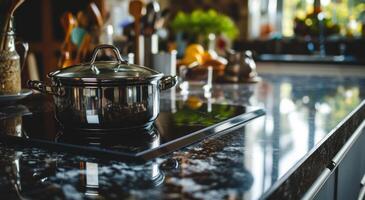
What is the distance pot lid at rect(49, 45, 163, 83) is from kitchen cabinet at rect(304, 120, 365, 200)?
31 centimetres

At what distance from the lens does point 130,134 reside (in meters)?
0.76

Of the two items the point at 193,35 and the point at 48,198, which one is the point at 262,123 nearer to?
the point at 48,198

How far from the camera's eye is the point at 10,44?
1.05m

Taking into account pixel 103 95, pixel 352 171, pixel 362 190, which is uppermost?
pixel 103 95

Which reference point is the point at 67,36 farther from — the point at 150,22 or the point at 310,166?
the point at 310,166

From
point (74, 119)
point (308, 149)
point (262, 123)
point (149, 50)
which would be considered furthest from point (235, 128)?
point (149, 50)

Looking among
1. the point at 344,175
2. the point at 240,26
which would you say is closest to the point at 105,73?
the point at 344,175

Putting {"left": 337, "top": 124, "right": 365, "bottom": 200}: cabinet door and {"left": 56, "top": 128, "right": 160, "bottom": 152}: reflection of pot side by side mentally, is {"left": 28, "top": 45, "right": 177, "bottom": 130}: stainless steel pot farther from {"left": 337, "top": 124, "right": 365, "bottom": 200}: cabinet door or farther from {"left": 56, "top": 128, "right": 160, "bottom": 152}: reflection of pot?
{"left": 337, "top": 124, "right": 365, "bottom": 200}: cabinet door

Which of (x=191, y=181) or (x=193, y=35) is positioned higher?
(x=193, y=35)

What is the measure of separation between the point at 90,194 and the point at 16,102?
0.73 metres

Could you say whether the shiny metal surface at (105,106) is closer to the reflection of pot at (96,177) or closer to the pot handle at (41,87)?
the pot handle at (41,87)

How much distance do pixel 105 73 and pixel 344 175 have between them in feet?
1.83

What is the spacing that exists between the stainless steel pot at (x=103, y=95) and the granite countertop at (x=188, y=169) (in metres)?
0.08

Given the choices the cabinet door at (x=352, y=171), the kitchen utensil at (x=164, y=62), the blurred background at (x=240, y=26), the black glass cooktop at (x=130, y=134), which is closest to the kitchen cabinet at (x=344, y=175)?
the cabinet door at (x=352, y=171)
